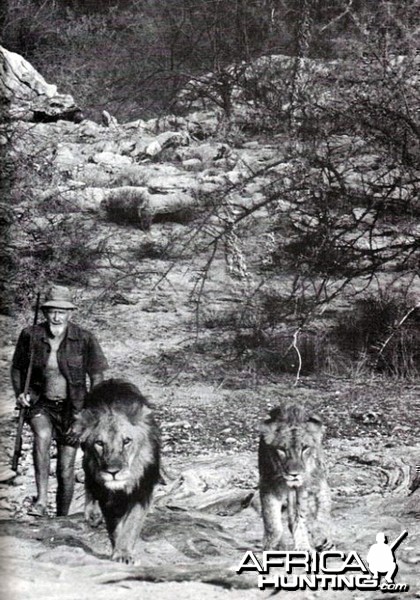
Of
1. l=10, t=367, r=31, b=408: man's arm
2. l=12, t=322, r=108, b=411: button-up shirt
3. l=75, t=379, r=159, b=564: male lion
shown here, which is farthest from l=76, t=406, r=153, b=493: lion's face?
l=10, t=367, r=31, b=408: man's arm

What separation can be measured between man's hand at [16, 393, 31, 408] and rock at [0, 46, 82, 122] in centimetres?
106

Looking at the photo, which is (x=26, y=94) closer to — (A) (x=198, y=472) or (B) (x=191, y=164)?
(B) (x=191, y=164)

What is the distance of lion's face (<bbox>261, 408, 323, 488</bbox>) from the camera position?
3008 mm

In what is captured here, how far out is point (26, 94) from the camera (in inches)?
138

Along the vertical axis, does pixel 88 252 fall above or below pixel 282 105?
below

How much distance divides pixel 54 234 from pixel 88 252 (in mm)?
136

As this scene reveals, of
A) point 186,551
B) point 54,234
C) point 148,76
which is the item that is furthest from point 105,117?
point 186,551

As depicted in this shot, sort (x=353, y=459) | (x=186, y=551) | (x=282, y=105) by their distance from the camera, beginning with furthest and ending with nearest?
(x=282, y=105), (x=353, y=459), (x=186, y=551)

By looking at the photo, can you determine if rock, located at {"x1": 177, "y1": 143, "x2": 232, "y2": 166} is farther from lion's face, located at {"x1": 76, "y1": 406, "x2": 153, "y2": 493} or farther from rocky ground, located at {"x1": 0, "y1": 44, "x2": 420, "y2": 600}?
lion's face, located at {"x1": 76, "y1": 406, "x2": 153, "y2": 493}

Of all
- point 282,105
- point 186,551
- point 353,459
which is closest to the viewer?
point 186,551

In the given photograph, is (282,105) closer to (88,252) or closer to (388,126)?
(388,126)

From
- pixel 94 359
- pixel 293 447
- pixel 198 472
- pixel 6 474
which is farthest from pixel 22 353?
pixel 293 447

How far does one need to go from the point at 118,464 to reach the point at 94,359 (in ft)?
1.25

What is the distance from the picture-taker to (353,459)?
10.6 feet
